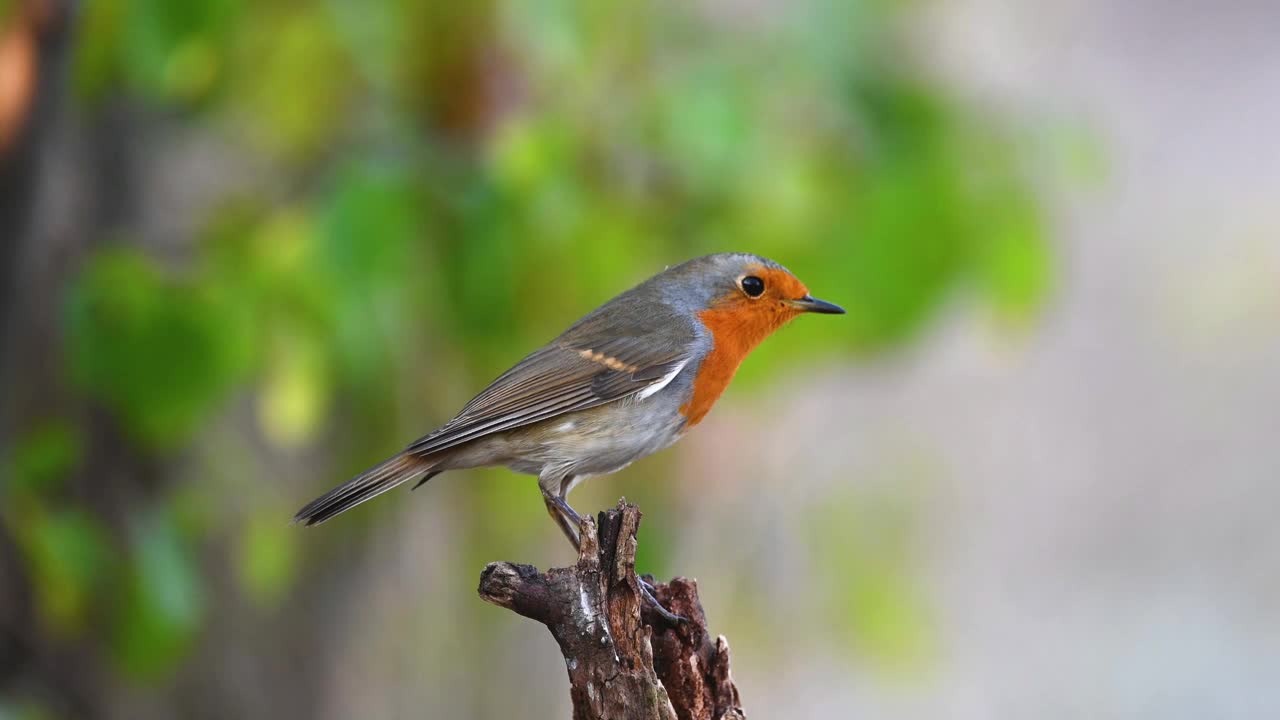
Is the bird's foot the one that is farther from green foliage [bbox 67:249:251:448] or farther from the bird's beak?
green foliage [bbox 67:249:251:448]

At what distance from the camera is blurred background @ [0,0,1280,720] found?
3.89 m

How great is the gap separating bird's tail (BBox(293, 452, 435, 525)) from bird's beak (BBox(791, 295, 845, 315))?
1151mm

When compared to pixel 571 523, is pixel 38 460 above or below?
above

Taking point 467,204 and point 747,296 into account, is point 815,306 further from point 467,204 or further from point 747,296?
point 467,204

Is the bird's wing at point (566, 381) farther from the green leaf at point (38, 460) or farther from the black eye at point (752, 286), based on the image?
the green leaf at point (38, 460)

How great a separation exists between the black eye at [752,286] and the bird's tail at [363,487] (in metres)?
1.05

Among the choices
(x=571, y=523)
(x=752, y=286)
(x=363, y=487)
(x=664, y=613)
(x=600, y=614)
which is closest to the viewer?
(x=600, y=614)

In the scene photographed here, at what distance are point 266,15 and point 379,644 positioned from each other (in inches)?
108

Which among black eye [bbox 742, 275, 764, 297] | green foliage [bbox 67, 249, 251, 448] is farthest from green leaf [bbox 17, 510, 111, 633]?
black eye [bbox 742, 275, 764, 297]

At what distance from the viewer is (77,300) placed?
3912 mm

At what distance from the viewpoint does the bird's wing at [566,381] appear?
3.69m

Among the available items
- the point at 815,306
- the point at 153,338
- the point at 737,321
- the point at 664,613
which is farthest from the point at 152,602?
the point at 815,306

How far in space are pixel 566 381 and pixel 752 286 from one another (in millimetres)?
622

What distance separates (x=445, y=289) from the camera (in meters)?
4.29
